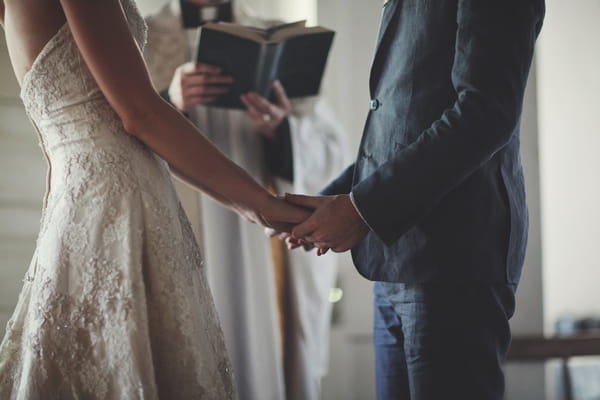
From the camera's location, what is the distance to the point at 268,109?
7.82 ft

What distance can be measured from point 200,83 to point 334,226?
1016mm

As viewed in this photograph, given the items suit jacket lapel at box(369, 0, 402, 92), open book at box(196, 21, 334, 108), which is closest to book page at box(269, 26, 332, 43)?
open book at box(196, 21, 334, 108)

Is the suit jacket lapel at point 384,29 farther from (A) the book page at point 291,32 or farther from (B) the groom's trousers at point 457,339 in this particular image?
(A) the book page at point 291,32

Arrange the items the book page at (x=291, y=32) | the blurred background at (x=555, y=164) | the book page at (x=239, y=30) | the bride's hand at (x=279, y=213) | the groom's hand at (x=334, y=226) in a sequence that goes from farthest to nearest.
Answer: the blurred background at (x=555, y=164), the book page at (x=291, y=32), the book page at (x=239, y=30), the bride's hand at (x=279, y=213), the groom's hand at (x=334, y=226)

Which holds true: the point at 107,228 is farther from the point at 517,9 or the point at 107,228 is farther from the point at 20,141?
the point at 20,141

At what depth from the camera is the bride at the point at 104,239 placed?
3.58 ft

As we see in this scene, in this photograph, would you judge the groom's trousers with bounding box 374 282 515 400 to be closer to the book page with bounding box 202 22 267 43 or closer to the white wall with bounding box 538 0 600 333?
the book page with bounding box 202 22 267 43

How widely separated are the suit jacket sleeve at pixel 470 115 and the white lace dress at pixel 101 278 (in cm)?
44

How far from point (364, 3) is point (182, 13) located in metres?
1.22

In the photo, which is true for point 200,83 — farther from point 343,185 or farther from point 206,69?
point 343,185

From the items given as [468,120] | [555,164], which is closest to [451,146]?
[468,120]

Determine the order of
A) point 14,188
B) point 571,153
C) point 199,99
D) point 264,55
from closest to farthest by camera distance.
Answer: point 264,55 → point 199,99 → point 14,188 → point 571,153

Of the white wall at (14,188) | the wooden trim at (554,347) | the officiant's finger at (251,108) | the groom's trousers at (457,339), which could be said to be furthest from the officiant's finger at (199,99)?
the wooden trim at (554,347)

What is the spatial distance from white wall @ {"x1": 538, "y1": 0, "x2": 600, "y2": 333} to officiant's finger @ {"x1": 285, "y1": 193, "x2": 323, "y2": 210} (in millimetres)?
2254
